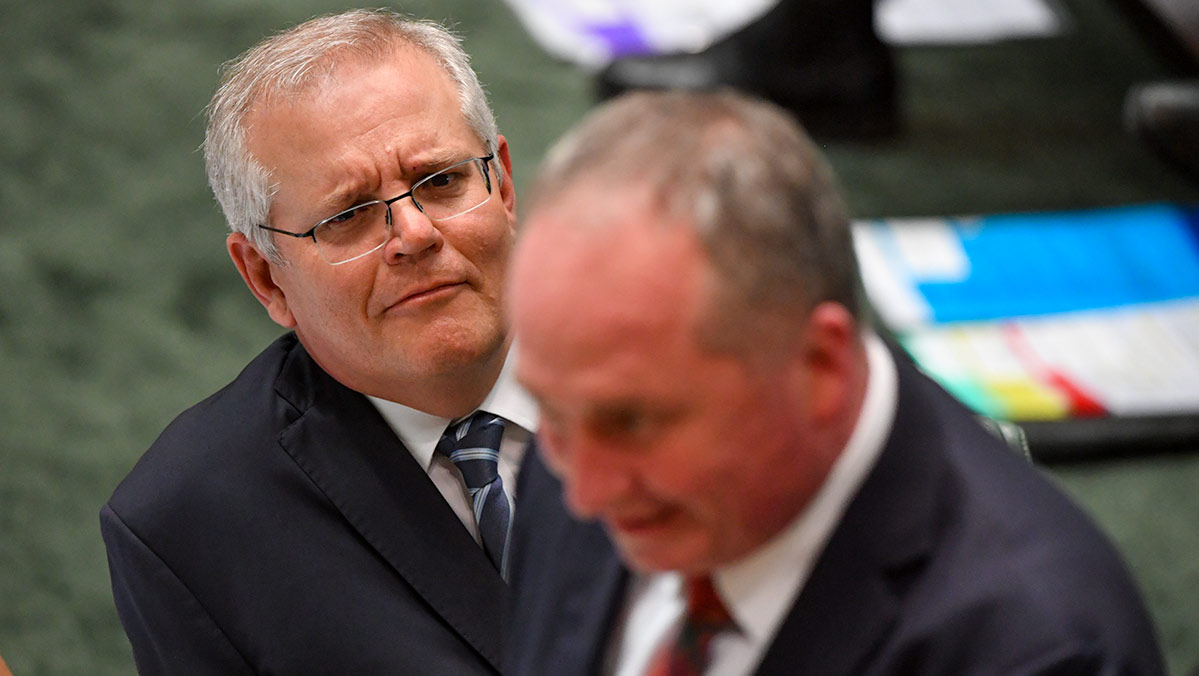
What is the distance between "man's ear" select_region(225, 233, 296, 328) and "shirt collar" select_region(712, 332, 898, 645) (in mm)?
898

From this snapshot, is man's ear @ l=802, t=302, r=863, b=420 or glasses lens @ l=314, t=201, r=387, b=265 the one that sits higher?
man's ear @ l=802, t=302, r=863, b=420

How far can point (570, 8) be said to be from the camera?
4918 mm

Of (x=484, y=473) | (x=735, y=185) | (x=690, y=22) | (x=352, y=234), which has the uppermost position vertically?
(x=735, y=185)

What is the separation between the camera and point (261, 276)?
70.6 inches

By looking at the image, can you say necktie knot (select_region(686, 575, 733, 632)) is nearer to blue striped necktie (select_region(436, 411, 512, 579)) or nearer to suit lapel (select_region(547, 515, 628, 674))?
suit lapel (select_region(547, 515, 628, 674))

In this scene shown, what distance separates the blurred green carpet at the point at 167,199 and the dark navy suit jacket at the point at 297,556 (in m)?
1.28

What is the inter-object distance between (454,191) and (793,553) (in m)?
0.80

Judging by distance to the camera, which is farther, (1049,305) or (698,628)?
(1049,305)

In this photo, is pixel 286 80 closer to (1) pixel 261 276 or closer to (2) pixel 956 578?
(1) pixel 261 276

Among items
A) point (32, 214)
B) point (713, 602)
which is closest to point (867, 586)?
point (713, 602)

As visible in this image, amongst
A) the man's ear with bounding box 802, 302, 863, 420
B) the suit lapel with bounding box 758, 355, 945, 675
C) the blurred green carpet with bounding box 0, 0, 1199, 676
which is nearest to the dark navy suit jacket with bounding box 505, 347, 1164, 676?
the suit lapel with bounding box 758, 355, 945, 675

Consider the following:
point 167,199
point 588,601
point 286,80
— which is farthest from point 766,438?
point 167,199

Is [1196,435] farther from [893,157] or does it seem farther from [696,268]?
[696,268]

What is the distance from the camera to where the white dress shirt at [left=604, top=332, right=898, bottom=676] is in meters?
1.03
